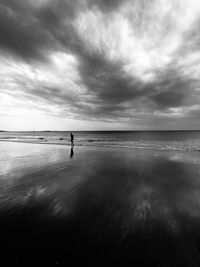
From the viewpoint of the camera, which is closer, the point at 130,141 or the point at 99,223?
the point at 99,223

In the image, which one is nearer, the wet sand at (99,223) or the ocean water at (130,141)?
the wet sand at (99,223)

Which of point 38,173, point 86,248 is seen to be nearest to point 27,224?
point 86,248

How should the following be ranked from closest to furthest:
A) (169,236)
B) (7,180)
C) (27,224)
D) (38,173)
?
(169,236), (27,224), (7,180), (38,173)

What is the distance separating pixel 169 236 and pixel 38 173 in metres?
7.29

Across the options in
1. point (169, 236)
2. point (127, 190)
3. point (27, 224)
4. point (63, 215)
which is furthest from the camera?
point (127, 190)

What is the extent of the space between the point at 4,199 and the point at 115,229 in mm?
4217

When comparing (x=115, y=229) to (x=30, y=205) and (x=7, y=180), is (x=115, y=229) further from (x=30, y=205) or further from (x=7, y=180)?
(x=7, y=180)

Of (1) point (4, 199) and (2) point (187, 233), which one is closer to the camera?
(2) point (187, 233)

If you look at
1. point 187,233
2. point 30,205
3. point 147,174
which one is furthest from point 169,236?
point 147,174

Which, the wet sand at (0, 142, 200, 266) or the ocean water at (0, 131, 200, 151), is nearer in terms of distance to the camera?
the wet sand at (0, 142, 200, 266)

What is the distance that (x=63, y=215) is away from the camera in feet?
13.5

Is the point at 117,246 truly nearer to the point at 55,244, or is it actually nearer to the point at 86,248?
the point at 86,248

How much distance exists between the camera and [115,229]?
3.54 metres

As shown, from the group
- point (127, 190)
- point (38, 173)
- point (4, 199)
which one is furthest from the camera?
point (38, 173)
